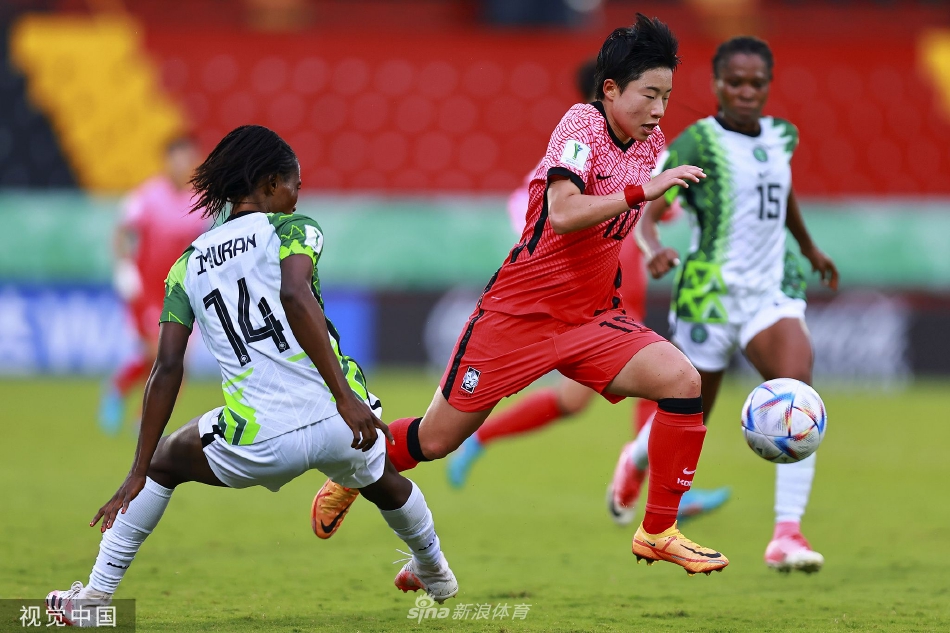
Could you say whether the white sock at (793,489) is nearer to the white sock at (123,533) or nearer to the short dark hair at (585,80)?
the short dark hair at (585,80)

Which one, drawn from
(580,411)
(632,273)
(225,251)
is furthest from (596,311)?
(632,273)

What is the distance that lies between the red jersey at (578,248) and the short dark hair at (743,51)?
136 cm

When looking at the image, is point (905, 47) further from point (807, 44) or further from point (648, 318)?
point (648, 318)

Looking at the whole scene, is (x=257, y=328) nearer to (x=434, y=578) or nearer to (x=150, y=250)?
(x=434, y=578)

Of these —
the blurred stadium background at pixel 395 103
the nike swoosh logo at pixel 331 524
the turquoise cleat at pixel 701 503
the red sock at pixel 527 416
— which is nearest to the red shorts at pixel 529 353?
the nike swoosh logo at pixel 331 524

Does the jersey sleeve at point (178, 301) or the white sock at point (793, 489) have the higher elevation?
the jersey sleeve at point (178, 301)

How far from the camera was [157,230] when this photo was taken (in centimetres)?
1173

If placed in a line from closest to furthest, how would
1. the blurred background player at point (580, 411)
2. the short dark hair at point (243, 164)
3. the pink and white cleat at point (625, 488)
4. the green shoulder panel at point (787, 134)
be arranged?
the short dark hair at point (243, 164) < the green shoulder panel at point (787, 134) < the pink and white cleat at point (625, 488) < the blurred background player at point (580, 411)

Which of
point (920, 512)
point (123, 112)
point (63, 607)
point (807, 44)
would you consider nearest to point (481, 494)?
point (920, 512)

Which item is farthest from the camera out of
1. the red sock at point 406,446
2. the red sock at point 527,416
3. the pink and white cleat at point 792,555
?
the red sock at point 527,416

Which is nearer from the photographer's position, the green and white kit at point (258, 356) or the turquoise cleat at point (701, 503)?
the green and white kit at point (258, 356)

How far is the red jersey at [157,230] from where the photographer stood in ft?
38.5

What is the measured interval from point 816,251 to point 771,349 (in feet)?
2.58

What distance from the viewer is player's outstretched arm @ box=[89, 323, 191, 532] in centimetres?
464
